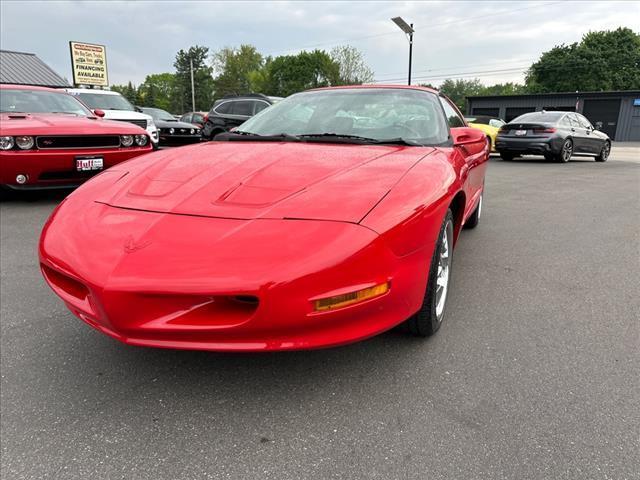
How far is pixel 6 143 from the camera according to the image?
4.91 metres

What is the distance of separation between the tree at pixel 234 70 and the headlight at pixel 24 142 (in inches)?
2999

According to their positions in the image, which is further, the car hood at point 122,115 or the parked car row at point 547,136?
the parked car row at point 547,136

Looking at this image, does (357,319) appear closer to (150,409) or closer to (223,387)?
(223,387)

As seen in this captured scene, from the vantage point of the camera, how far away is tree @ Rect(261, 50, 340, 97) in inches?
2992

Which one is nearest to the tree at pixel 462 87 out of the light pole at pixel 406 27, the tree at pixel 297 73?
the tree at pixel 297 73

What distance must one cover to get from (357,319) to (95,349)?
53.2 inches

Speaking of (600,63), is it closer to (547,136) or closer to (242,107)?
(547,136)

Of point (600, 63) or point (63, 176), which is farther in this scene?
point (600, 63)

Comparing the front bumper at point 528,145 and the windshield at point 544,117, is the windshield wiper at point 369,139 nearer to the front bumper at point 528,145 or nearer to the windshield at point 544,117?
the front bumper at point 528,145

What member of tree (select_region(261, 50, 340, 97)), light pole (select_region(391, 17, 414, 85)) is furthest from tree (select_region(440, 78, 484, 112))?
light pole (select_region(391, 17, 414, 85))

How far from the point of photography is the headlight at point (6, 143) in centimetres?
489

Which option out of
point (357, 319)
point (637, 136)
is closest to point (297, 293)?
point (357, 319)

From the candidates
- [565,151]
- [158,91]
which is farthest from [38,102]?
[158,91]

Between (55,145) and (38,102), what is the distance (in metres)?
1.68
